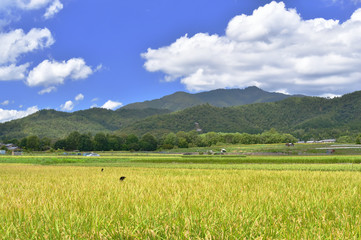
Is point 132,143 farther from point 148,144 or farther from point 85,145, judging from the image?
point 85,145

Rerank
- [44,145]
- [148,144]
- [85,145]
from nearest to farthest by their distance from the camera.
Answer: [85,145] → [148,144] → [44,145]

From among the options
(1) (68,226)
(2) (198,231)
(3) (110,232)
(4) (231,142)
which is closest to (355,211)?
(2) (198,231)

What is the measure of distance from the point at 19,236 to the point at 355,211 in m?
6.43

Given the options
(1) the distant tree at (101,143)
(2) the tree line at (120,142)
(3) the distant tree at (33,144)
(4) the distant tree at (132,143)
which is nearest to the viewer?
(1) the distant tree at (101,143)

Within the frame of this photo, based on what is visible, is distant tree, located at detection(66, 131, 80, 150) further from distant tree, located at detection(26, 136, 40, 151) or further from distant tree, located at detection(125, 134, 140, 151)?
distant tree, located at detection(125, 134, 140, 151)

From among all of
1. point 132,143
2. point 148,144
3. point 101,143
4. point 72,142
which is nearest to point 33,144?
point 72,142

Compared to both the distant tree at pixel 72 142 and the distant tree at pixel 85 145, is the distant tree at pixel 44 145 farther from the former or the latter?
the distant tree at pixel 85 145

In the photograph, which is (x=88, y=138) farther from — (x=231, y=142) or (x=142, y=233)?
(x=142, y=233)

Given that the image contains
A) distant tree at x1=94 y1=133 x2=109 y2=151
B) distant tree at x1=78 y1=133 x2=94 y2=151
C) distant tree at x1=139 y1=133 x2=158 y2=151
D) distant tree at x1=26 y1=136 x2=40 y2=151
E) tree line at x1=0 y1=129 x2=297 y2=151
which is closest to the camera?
distant tree at x1=94 y1=133 x2=109 y2=151

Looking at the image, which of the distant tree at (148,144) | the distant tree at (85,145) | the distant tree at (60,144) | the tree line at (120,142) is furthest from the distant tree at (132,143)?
the distant tree at (60,144)

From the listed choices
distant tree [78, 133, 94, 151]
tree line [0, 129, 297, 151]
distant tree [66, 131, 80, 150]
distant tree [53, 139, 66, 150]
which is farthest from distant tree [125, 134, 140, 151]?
distant tree [53, 139, 66, 150]

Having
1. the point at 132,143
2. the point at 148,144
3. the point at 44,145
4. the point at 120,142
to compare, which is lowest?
the point at 148,144

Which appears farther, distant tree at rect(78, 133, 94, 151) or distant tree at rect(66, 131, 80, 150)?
distant tree at rect(66, 131, 80, 150)

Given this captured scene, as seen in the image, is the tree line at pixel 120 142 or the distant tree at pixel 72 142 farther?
the distant tree at pixel 72 142
